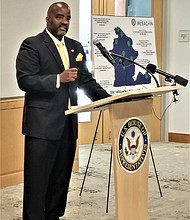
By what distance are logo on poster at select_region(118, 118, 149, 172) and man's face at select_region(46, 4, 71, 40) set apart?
2.48 feet

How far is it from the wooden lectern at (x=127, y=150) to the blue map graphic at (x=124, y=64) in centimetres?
181

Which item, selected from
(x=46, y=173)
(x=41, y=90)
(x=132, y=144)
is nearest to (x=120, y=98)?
(x=132, y=144)

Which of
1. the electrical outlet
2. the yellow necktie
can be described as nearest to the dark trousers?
the yellow necktie

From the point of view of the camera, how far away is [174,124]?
7.06m

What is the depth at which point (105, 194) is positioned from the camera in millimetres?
4434

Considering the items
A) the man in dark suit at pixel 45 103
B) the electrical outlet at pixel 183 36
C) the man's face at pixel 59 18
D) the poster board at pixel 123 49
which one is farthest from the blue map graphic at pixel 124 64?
the electrical outlet at pixel 183 36

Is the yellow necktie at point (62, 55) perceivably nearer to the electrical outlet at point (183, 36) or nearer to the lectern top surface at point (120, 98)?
the lectern top surface at point (120, 98)

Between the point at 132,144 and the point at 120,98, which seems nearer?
the point at 120,98

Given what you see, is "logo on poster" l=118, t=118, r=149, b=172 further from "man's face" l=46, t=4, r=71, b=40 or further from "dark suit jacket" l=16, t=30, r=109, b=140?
"man's face" l=46, t=4, r=71, b=40

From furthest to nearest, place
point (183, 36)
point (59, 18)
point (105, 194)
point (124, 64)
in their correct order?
point (183, 36) < point (124, 64) < point (105, 194) < point (59, 18)

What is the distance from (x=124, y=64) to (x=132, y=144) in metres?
2.10

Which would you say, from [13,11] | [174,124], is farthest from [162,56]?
[13,11]

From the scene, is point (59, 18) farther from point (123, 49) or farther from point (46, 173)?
point (123, 49)

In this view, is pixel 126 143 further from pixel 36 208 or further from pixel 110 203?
pixel 110 203
